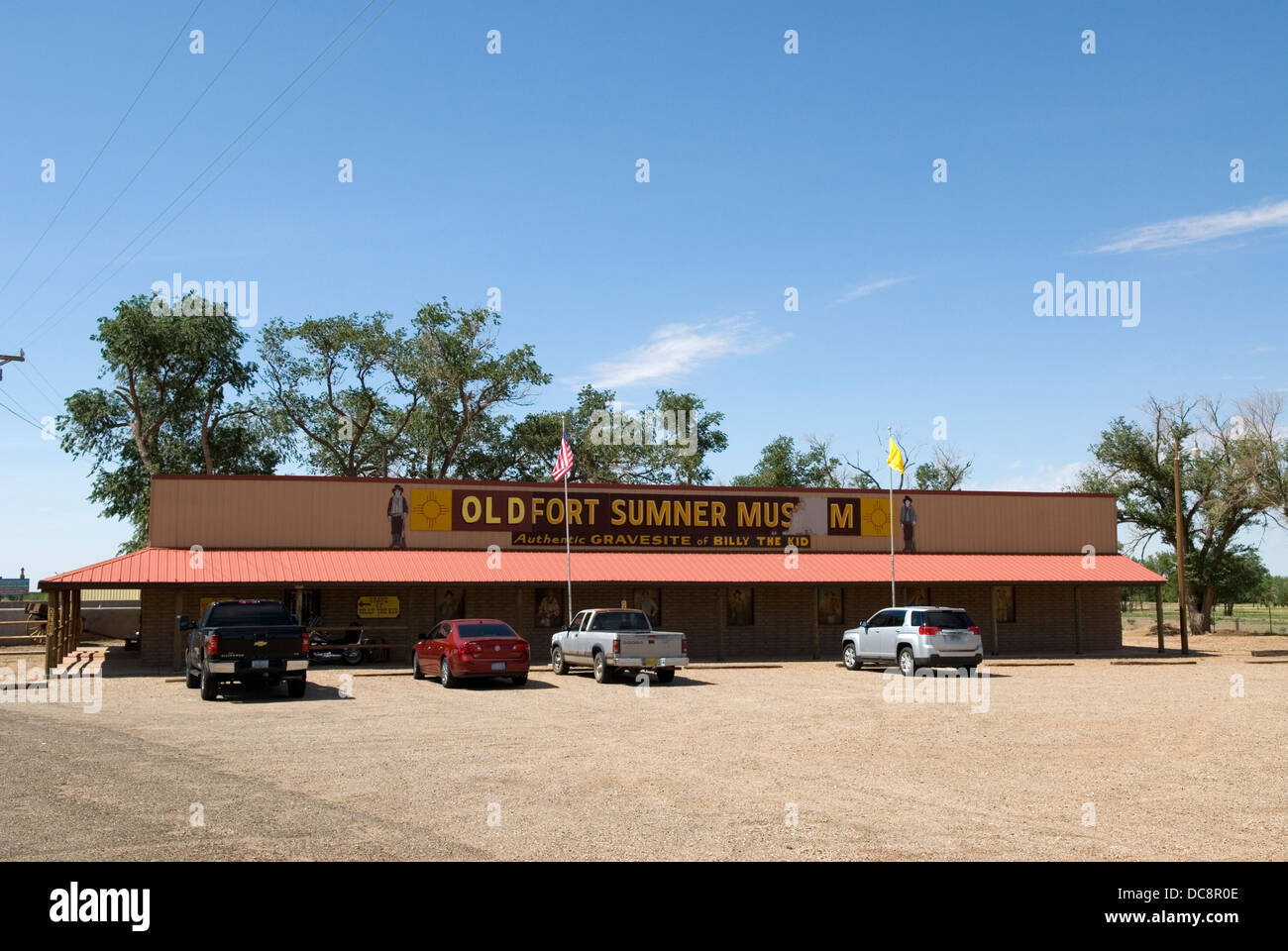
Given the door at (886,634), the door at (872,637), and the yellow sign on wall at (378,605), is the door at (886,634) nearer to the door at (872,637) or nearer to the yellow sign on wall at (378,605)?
the door at (872,637)

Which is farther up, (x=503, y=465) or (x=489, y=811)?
(x=503, y=465)

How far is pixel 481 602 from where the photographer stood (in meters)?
33.8

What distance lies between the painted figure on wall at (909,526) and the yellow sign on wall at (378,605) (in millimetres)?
17412

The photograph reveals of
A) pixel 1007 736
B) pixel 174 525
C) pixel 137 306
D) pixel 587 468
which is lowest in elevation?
pixel 1007 736

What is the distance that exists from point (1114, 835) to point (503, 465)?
58.7 m

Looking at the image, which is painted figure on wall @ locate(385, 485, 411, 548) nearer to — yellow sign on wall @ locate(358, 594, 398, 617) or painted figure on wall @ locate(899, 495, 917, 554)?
yellow sign on wall @ locate(358, 594, 398, 617)

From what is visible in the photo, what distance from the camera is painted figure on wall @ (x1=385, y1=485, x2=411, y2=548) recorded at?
1326 inches

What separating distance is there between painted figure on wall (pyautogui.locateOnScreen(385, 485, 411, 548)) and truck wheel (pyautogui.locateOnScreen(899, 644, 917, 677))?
1522cm

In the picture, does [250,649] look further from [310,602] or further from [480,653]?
[310,602]

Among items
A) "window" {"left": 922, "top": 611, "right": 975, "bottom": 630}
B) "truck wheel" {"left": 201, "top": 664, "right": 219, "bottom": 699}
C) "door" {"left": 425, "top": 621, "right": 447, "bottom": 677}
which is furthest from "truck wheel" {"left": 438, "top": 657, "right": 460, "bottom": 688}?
"window" {"left": 922, "top": 611, "right": 975, "bottom": 630}

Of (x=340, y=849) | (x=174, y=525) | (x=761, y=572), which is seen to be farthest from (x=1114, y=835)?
(x=174, y=525)

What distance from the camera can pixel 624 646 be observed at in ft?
82.1

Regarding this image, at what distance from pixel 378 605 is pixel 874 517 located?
17065mm
